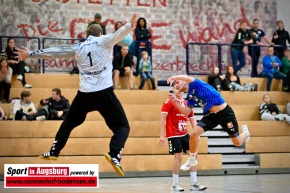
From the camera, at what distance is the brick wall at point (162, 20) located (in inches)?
826

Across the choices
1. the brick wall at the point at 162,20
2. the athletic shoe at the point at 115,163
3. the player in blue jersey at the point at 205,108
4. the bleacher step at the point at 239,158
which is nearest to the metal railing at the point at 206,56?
the brick wall at the point at 162,20

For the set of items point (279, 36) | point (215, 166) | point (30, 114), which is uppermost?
point (279, 36)

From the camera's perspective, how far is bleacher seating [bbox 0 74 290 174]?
1592 centimetres

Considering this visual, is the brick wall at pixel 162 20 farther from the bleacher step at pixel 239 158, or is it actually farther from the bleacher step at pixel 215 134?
the bleacher step at pixel 239 158

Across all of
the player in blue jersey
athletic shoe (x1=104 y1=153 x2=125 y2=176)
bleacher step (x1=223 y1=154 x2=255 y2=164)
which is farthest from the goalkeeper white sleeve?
bleacher step (x1=223 y1=154 x2=255 y2=164)

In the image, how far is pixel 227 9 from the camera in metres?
23.5

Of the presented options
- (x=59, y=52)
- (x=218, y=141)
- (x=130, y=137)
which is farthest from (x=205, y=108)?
(x=218, y=141)

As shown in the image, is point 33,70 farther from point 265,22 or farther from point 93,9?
point 265,22

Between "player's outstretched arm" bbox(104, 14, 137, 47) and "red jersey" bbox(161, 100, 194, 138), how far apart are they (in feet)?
10.3

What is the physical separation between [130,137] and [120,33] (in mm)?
7807

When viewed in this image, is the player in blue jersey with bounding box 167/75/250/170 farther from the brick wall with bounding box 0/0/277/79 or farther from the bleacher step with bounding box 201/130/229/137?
the brick wall with bounding box 0/0/277/79

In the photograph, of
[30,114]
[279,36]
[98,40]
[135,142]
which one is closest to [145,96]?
[135,142]

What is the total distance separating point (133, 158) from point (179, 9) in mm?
8140

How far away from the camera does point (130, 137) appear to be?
667 inches
